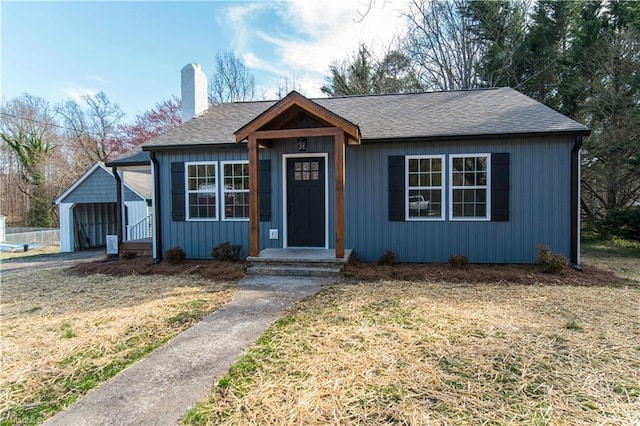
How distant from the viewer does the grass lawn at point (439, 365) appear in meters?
2.07

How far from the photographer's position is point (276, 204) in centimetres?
730

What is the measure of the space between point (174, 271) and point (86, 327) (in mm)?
2902

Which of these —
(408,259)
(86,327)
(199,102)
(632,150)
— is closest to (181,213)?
(199,102)

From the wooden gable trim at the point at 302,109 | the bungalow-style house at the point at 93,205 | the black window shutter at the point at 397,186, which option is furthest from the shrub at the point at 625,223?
the bungalow-style house at the point at 93,205

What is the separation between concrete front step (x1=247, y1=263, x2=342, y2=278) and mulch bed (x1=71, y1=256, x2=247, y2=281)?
294mm

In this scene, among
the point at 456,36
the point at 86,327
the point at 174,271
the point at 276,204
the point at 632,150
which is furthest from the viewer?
the point at 456,36

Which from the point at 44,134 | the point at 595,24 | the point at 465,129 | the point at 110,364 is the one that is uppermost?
the point at 595,24

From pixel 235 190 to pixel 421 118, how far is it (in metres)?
4.35

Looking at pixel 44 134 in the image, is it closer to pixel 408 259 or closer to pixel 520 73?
pixel 408 259

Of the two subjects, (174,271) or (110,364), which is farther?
(174,271)

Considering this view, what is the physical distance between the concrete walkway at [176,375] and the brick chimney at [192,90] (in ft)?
22.1

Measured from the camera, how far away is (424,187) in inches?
267

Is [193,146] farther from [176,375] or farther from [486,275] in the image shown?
[486,275]

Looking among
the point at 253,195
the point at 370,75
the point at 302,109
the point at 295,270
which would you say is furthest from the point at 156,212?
the point at 370,75
